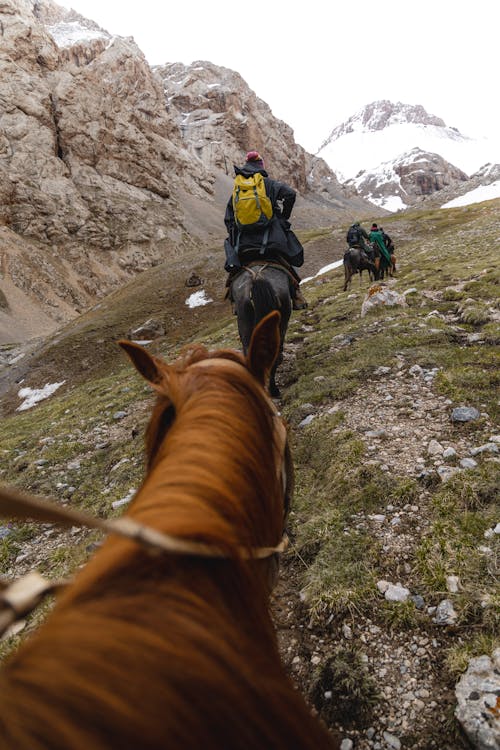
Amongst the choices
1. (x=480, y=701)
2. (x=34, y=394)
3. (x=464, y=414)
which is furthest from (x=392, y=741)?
(x=34, y=394)

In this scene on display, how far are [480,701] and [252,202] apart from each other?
625 centimetres

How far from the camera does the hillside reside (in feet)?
7.79

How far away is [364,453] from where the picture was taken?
4.49 metres

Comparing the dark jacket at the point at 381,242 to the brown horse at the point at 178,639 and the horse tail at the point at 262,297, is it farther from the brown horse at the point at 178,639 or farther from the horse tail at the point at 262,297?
the brown horse at the point at 178,639

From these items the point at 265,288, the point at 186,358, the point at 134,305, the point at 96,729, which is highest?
the point at 186,358

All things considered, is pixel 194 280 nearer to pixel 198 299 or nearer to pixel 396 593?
pixel 198 299

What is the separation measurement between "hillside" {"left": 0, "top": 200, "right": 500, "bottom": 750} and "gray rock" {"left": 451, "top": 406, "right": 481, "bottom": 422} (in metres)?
0.04

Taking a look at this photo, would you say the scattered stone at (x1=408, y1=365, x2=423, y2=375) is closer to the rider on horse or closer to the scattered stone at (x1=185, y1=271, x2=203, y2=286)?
the rider on horse

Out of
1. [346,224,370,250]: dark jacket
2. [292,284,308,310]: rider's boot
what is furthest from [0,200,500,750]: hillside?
[346,224,370,250]: dark jacket

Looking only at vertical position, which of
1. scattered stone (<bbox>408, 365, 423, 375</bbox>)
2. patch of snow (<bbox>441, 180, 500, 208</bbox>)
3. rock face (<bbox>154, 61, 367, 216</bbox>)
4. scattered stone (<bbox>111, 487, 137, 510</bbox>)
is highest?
rock face (<bbox>154, 61, 367, 216</bbox>)

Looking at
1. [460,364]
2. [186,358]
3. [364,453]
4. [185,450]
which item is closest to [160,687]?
[185,450]

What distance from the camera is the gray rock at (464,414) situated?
14.9 ft

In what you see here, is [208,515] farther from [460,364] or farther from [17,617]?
[460,364]

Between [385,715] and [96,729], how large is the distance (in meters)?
2.22
